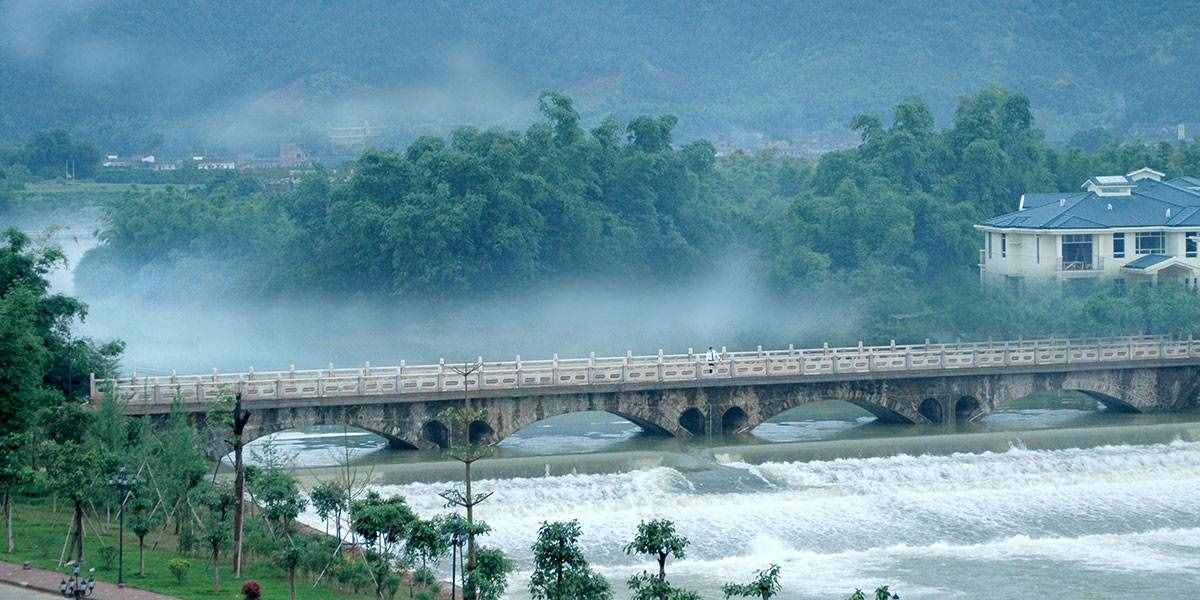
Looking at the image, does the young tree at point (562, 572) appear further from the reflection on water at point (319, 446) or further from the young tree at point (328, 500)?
the reflection on water at point (319, 446)

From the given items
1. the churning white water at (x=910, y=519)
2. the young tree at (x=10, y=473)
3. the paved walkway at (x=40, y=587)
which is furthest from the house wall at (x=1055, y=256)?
the paved walkway at (x=40, y=587)

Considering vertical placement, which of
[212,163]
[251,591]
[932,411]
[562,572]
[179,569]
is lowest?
[251,591]

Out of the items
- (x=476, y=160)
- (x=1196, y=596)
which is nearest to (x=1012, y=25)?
(x=476, y=160)

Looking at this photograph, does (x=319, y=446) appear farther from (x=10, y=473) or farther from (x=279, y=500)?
(x=10, y=473)

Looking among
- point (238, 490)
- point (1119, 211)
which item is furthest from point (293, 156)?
point (238, 490)

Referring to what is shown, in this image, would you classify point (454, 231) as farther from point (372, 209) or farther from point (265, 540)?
point (265, 540)
